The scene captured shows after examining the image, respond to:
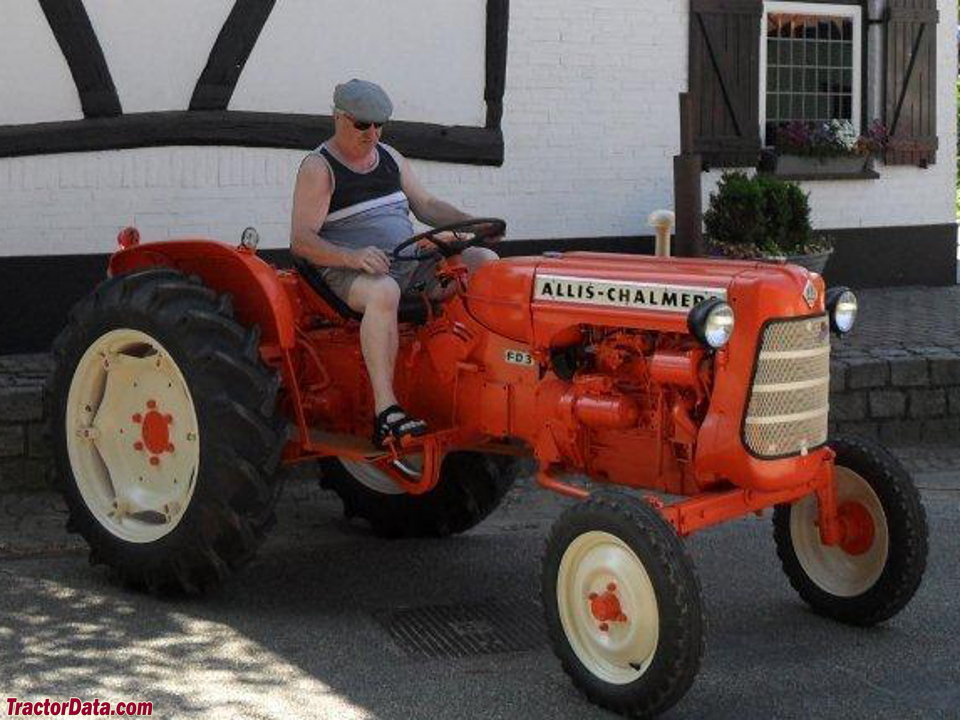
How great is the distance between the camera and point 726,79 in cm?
1210

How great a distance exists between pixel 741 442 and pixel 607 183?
22.4 feet

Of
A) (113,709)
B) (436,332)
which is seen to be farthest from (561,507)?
(113,709)

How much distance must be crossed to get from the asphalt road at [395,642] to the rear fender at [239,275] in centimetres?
96

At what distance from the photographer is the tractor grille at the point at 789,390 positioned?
4.86 metres

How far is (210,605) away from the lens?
5.68 m

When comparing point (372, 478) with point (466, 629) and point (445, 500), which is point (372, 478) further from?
point (466, 629)

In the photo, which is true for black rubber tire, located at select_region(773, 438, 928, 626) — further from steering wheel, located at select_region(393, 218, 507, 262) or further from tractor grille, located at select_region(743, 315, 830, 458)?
steering wheel, located at select_region(393, 218, 507, 262)

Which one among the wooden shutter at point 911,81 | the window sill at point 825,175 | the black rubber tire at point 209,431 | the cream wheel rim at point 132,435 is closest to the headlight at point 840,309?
the black rubber tire at point 209,431

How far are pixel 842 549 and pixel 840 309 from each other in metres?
0.84

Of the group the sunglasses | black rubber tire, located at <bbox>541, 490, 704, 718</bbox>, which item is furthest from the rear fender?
black rubber tire, located at <bbox>541, 490, 704, 718</bbox>

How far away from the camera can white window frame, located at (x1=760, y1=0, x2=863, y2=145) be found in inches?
493

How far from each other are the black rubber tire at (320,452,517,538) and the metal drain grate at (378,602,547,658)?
0.80 meters

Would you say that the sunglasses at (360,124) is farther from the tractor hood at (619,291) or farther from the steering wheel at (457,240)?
the tractor hood at (619,291)

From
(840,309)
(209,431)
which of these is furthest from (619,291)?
(209,431)
